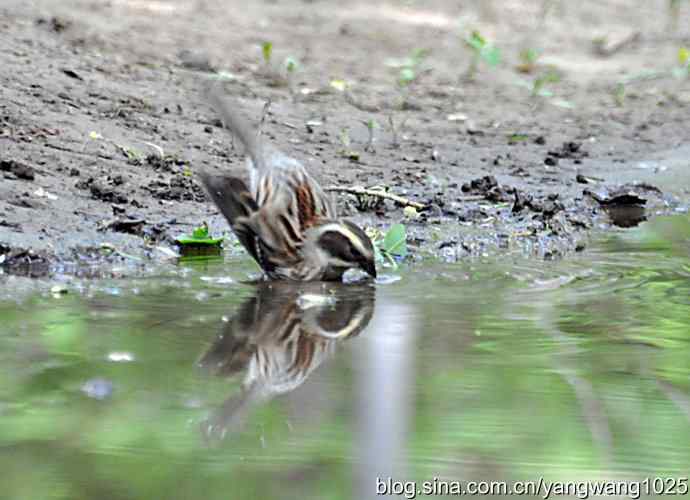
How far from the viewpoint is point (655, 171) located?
10008mm

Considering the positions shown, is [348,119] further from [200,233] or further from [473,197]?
[200,233]

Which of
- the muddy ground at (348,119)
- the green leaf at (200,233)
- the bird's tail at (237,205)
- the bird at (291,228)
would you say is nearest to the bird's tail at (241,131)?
the bird at (291,228)

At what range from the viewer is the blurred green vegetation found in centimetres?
373

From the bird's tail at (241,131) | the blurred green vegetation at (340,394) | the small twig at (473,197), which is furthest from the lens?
the small twig at (473,197)

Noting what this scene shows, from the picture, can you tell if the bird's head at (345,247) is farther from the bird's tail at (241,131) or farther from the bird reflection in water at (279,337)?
the bird's tail at (241,131)

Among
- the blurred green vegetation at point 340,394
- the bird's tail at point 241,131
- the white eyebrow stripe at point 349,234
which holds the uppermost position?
the bird's tail at point 241,131

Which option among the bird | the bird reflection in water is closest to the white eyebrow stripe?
the bird

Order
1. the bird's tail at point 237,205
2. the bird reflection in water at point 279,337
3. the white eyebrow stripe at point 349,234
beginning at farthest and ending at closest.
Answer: the bird's tail at point 237,205
the white eyebrow stripe at point 349,234
the bird reflection in water at point 279,337

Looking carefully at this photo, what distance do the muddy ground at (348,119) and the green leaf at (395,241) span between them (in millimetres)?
267

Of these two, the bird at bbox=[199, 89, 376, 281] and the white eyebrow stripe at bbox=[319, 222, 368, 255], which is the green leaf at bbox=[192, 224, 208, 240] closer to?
the bird at bbox=[199, 89, 376, 281]

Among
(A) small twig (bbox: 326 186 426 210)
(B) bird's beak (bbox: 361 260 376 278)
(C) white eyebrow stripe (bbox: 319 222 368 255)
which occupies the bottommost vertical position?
(B) bird's beak (bbox: 361 260 376 278)

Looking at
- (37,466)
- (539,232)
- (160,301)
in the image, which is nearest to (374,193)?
(539,232)

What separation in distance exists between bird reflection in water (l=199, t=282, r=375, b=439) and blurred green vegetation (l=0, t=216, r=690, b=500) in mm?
71

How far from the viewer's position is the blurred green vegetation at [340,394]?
3.73 m
